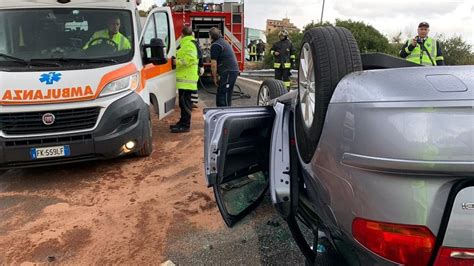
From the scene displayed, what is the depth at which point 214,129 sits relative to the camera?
255 cm

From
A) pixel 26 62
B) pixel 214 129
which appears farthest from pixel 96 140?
pixel 214 129

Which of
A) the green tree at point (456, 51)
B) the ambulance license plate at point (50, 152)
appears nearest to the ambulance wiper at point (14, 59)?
the ambulance license plate at point (50, 152)

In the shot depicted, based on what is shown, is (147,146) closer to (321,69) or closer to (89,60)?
(89,60)

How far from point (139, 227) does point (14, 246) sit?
2.94 feet

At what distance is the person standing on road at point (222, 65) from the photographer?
676 cm

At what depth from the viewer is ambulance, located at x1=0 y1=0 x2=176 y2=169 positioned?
407 cm

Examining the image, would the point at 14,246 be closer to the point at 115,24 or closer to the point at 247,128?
the point at 247,128

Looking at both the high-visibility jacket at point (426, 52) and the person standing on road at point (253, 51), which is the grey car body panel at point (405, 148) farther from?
the person standing on road at point (253, 51)

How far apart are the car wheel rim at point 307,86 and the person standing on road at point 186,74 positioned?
4.15 m

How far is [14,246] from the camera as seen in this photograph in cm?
299

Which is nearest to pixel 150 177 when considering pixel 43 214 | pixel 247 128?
pixel 43 214

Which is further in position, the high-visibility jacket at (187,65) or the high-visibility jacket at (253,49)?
the high-visibility jacket at (253,49)

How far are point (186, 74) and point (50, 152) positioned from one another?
2.67m

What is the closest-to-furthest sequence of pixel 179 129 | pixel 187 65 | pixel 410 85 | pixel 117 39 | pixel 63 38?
1. pixel 410 85
2. pixel 63 38
3. pixel 117 39
4. pixel 187 65
5. pixel 179 129
